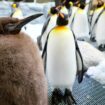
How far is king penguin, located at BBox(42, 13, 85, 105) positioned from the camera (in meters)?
0.75

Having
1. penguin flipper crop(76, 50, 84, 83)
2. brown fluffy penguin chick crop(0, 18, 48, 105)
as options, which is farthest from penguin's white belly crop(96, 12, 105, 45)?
brown fluffy penguin chick crop(0, 18, 48, 105)

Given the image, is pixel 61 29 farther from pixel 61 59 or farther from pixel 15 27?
pixel 15 27

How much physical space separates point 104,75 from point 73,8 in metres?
0.73

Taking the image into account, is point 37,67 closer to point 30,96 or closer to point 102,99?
point 30,96

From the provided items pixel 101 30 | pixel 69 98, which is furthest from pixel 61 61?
pixel 101 30

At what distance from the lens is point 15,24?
1.13 ft

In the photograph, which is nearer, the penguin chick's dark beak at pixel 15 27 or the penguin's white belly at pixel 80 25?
the penguin chick's dark beak at pixel 15 27

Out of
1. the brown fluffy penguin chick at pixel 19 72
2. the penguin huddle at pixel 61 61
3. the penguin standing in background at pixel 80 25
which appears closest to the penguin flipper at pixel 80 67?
the penguin huddle at pixel 61 61

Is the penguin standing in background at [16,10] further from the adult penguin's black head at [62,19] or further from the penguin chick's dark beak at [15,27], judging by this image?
the penguin chick's dark beak at [15,27]

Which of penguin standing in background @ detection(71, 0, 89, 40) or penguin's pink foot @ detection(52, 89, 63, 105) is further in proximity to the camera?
penguin standing in background @ detection(71, 0, 89, 40)

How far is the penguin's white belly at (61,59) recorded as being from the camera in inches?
29.6

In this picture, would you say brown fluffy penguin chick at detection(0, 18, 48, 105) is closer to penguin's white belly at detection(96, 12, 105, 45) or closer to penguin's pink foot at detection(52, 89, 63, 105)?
penguin's pink foot at detection(52, 89, 63, 105)

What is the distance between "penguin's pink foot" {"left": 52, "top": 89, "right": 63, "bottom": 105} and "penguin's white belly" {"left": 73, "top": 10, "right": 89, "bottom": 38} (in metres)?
0.71

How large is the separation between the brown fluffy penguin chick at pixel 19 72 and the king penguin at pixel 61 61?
41 centimetres
